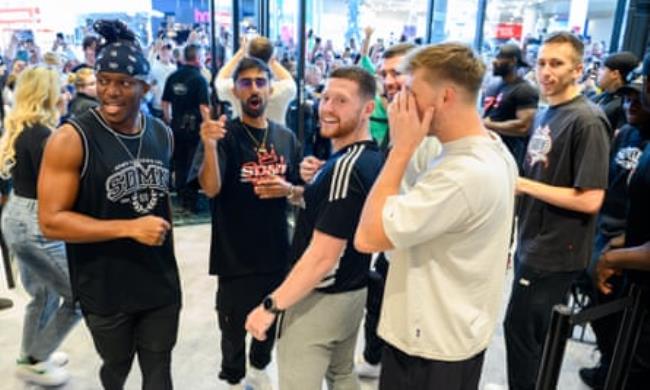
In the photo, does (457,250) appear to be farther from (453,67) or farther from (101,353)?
(101,353)

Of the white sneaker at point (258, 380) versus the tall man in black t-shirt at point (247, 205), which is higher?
the tall man in black t-shirt at point (247, 205)

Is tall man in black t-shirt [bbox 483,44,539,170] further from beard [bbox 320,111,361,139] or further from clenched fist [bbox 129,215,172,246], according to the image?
clenched fist [bbox 129,215,172,246]

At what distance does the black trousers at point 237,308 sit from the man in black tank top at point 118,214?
30cm

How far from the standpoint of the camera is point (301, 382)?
1624mm

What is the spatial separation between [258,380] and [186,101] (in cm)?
333

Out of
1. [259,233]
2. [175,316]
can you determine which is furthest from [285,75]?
[175,316]

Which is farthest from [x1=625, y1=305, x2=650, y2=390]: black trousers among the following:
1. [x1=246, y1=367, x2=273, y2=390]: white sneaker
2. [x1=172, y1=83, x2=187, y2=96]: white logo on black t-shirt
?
[x1=172, y1=83, x2=187, y2=96]: white logo on black t-shirt

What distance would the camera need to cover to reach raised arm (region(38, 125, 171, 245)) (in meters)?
1.58

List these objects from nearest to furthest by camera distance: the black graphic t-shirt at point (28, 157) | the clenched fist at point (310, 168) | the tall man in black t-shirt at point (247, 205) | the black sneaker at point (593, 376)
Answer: the clenched fist at point (310, 168) < the tall man in black t-shirt at point (247, 205) < the black graphic t-shirt at point (28, 157) < the black sneaker at point (593, 376)

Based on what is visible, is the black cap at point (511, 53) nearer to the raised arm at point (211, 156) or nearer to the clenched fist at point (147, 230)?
the raised arm at point (211, 156)

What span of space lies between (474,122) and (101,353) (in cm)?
152

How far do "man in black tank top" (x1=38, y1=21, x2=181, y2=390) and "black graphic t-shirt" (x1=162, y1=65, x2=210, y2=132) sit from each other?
125 inches

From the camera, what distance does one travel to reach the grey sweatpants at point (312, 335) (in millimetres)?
1625

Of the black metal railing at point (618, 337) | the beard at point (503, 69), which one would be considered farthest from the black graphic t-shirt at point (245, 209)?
the beard at point (503, 69)
